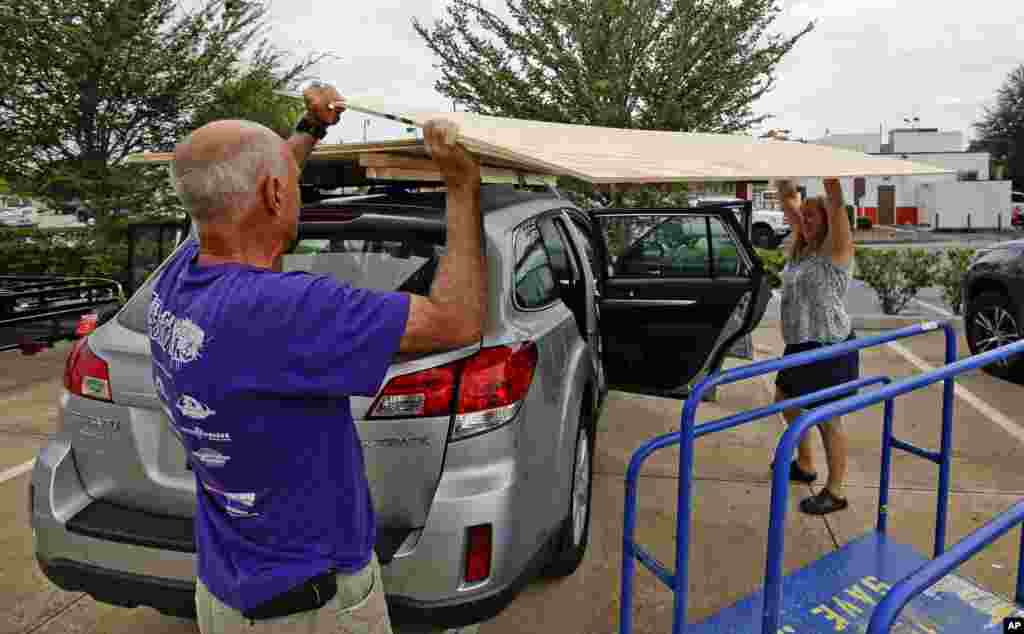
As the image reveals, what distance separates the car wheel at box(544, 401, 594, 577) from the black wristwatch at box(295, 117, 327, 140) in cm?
156

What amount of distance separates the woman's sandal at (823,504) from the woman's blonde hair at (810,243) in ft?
4.17

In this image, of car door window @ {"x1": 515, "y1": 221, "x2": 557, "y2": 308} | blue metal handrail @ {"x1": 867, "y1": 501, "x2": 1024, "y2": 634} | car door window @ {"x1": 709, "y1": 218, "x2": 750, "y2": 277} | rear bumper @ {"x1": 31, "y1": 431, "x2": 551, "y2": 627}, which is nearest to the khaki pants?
rear bumper @ {"x1": 31, "y1": 431, "x2": 551, "y2": 627}

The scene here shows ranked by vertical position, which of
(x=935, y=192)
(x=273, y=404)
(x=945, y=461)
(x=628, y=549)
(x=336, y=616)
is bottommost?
(x=628, y=549)

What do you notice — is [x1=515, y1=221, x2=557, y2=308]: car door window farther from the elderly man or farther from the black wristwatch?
the elderly man

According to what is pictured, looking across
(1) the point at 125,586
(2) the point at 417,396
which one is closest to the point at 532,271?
(2) the point at 417,396

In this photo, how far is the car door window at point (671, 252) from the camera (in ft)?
17.0

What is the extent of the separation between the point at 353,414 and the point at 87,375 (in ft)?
3.32

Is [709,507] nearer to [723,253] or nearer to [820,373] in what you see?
[820,373]

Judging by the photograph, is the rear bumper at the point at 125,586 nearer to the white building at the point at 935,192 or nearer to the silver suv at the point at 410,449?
the silver suv at the point at 410,449

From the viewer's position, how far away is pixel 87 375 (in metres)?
2.60

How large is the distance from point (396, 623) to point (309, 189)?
1.75 meters

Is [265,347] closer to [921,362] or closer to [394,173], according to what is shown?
[394,173]

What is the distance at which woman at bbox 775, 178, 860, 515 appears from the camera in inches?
154

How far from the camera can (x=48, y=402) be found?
626 cm
